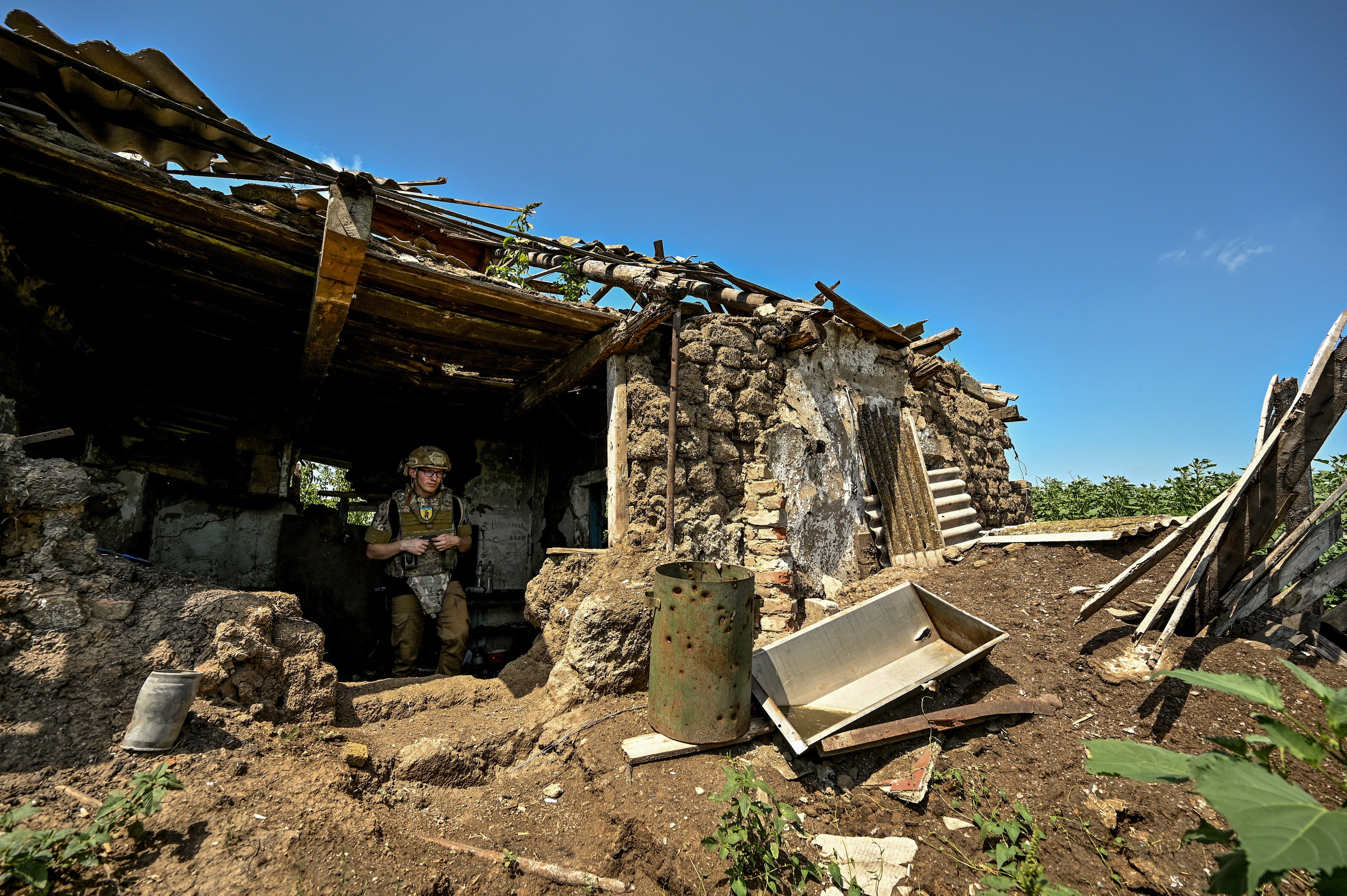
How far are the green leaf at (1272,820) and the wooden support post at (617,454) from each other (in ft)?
10.5

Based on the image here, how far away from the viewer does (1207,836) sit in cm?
123

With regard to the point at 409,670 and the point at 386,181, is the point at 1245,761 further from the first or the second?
the point at 409,670

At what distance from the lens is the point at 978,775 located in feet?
9.49

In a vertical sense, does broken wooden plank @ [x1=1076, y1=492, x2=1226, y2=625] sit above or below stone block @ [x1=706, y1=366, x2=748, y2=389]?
below

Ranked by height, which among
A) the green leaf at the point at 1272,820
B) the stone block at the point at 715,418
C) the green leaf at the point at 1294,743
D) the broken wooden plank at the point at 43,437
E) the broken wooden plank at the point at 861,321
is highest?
the broken wooden plank at the point at 861,321

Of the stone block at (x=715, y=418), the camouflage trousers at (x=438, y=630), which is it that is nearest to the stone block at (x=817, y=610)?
the stone block at (x=715, y=418)

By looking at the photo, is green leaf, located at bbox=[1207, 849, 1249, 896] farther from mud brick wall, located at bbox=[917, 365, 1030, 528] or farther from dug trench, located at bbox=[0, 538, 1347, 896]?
mud brick wall, located at bbox=[917, 365, 1030, 528]

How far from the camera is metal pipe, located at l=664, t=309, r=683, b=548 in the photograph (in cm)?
399

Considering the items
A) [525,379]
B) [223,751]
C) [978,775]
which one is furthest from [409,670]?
[978,775]

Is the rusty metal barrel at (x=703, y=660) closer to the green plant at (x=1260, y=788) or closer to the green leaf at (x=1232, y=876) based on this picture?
the green plant at (x=1260, y=788)

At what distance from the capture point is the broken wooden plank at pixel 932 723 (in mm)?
2906

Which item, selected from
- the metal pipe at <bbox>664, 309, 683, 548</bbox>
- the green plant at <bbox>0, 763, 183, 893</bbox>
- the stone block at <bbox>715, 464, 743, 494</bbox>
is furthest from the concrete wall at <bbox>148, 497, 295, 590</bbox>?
the stone block at <bbox>715, 464, 743, 494</bbox>

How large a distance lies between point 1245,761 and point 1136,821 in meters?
1.93

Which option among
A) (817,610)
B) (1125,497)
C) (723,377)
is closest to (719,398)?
(723,377)
